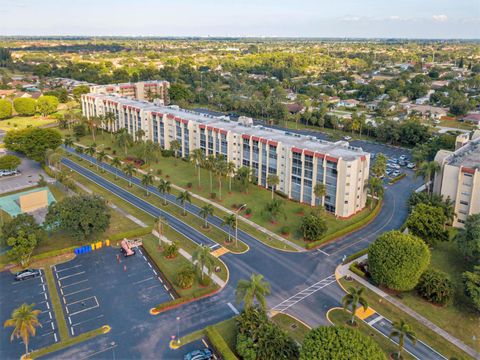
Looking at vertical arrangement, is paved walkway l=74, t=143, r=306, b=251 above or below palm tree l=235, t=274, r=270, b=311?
below

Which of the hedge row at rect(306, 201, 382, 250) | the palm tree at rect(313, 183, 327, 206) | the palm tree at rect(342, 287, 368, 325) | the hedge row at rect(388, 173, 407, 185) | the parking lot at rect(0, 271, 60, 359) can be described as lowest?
the parking lot at rect(0, 271, 60, 359)

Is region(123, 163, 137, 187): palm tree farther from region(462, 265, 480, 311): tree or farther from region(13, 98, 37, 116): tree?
region(13, 98, 37, 116): tree

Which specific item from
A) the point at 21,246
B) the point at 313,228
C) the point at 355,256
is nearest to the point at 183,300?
the point at 21,246

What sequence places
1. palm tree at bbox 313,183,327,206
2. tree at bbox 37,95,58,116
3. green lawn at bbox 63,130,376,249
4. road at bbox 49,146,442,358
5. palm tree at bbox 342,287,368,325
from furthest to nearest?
1. tree at bbox 37,95,58,116
2. palm tree at bbox 313,183,327,206
3. green lawn at bbox 63,130,376,249
4. palm tree at bbox 342,287,368,325
5. road at bbox 49,146,442,358

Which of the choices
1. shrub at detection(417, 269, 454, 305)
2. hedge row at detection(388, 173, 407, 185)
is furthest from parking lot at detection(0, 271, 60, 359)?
hedge row at detection(388, 173, 407, 185)

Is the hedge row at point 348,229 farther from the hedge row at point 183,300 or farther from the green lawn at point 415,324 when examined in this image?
the hedge row at point 183,300

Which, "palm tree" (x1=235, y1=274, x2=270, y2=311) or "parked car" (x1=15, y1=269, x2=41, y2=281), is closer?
"palm tree" (x1=235, y1=274, x2=270, y2=311)

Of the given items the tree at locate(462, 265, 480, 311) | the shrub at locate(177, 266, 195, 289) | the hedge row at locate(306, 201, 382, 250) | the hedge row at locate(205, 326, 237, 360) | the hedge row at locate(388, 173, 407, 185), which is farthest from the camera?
the hedge row at locate(388, 173, 407, 185)

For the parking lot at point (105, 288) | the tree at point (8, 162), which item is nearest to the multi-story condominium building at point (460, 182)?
the parking lot at point (105, 288)
